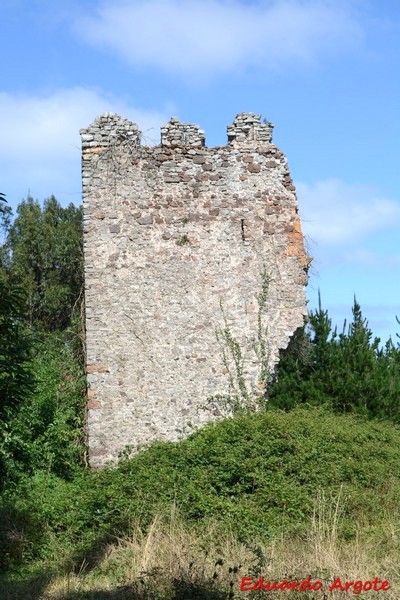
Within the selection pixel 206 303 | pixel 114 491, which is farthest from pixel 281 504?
pixel 206 303

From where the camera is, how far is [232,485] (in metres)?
11.4

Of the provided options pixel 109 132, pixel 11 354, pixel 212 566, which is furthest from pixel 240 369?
pixel 11 354

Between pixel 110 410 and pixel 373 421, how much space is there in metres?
4.32

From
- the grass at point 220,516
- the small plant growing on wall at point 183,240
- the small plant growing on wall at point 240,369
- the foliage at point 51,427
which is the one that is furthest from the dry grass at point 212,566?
the small plant growing on wall at point 183,240

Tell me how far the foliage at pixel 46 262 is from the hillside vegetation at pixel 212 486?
869 cm

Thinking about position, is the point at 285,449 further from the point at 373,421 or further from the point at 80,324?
the point at 80,324

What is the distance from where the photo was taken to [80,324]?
14211 mm

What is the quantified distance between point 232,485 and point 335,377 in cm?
366

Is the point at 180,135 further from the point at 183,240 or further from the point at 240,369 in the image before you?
the point at 240,369

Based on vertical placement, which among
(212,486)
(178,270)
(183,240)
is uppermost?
(183,240)

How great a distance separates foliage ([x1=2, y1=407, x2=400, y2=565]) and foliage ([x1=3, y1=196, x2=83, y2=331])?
12757 millimetres

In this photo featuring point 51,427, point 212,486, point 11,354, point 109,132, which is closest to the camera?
point 11,354

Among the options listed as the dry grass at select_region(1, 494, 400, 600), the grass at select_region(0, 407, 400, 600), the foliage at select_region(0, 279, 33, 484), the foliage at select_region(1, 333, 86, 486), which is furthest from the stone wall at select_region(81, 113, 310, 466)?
the foliage at select_region(0, 279, 33, 484)

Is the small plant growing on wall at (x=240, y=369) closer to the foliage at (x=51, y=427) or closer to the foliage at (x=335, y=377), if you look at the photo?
the foliage at (x=335, y=377)
